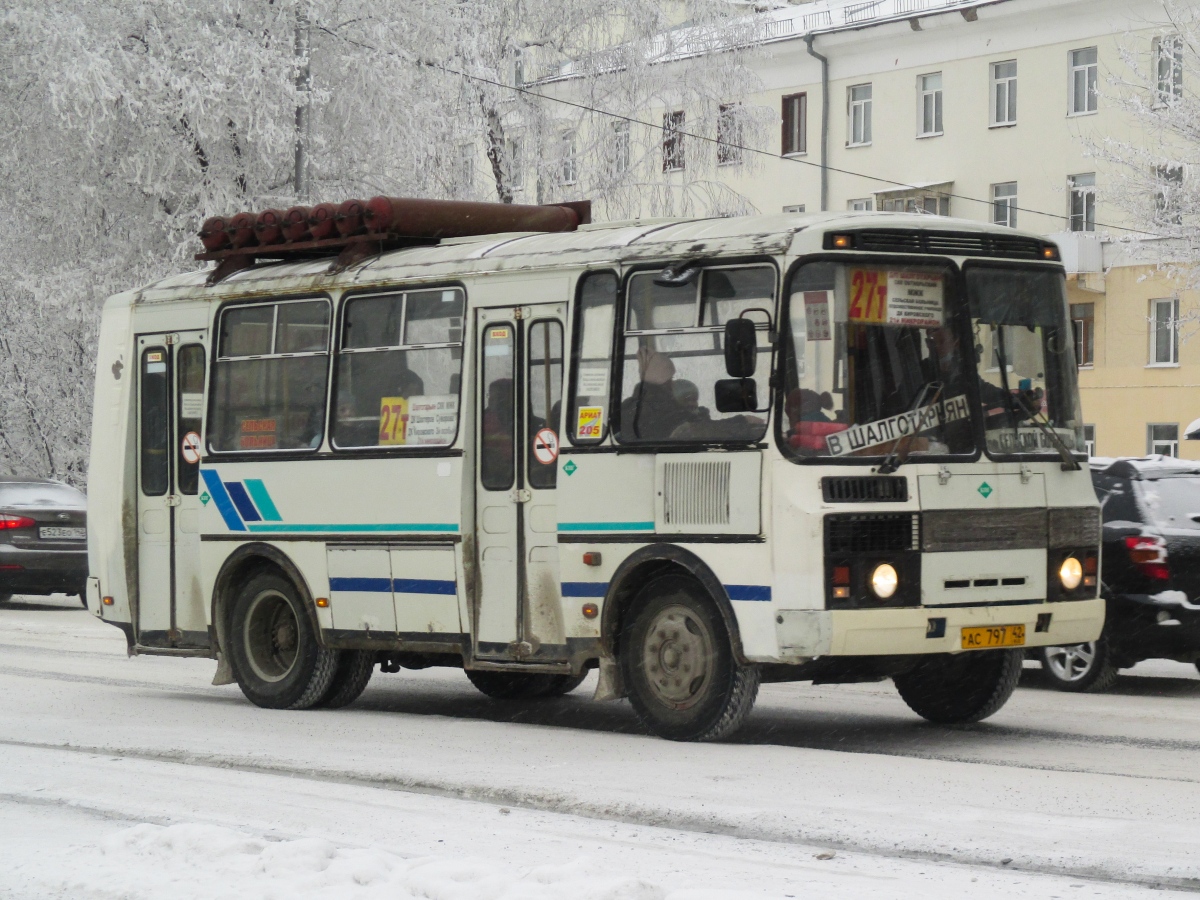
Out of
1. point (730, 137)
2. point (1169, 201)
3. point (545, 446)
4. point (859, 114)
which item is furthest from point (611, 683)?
point (859, 114)

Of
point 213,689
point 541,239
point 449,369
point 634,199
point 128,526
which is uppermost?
point 634,199

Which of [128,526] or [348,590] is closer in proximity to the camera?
[348,590]

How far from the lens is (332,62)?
2819 centimetres

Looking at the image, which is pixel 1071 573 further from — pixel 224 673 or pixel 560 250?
pixel 224 673

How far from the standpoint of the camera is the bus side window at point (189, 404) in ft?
47.4

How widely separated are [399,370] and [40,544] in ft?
42.2

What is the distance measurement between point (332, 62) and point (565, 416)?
17.5 meters

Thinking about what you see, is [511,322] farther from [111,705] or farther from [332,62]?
[332,62]

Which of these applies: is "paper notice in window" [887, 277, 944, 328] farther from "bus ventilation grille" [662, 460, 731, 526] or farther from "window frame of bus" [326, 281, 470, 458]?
"window frame of bus" [326, 281, 470, 458]

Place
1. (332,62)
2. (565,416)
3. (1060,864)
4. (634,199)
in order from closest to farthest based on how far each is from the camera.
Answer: (1060,864) → (565,416) → (332,62) → (634,199)

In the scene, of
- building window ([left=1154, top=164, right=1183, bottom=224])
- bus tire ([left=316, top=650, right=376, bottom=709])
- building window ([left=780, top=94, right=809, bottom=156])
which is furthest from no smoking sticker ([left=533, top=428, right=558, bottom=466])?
building window ([left=780, top=94, right=809, bottom=156])

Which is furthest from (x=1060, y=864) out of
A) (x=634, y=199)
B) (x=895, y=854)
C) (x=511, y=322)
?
(x=634, y=199)

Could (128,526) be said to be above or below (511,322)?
below

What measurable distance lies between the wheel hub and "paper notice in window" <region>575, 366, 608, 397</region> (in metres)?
1.31
